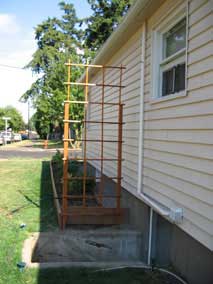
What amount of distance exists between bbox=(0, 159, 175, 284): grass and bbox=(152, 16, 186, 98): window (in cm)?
234

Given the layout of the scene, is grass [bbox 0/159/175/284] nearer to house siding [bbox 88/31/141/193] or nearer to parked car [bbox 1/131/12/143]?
house siding [bbox 88/31/141/193]

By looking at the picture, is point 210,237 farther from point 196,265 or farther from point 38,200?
point 38,200

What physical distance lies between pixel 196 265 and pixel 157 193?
1.29 m

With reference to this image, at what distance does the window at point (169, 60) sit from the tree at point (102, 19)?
29.3 meters

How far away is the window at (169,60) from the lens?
4979 mm

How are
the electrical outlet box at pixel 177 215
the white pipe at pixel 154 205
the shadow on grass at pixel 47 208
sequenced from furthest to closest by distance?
the shadow on grass at pixel 47 208
the white pipe at pixel 154 205
the electrical outlet box at pixel 177 215

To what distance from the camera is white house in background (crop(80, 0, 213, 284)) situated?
13.3 ft

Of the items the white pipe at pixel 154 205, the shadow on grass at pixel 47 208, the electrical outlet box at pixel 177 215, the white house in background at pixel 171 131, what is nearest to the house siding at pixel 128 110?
the white house in background at pixel 171 131

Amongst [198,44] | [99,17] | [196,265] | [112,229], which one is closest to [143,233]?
[112,229]

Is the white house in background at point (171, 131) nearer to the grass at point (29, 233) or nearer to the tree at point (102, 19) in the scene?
the grass at point (29, 233)

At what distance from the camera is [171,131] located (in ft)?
16.3

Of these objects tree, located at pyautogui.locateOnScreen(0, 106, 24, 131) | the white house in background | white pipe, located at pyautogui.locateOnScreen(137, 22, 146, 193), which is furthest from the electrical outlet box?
tree, located at pyautogui.locateOnScreen(0, 106, 24, 131)

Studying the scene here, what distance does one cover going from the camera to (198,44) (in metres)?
4.27

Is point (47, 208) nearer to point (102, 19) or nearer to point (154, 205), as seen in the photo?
point (154, 205)
